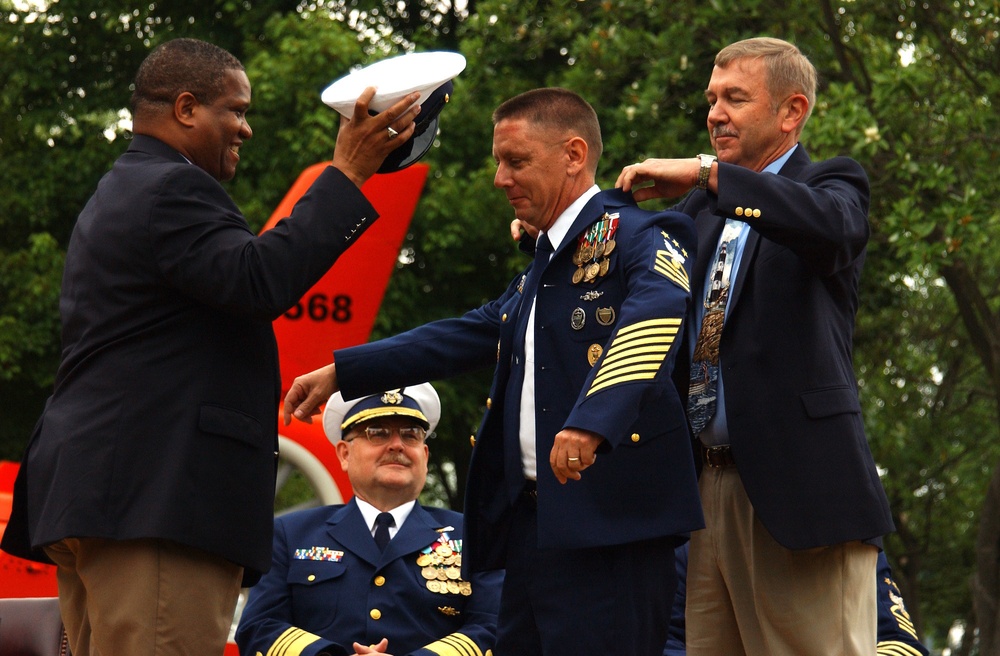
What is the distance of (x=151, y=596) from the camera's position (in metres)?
2.80

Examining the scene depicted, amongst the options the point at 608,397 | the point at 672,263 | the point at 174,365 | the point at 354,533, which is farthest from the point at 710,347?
the point at 354,533

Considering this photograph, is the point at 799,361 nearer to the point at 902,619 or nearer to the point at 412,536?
the point at 902,619

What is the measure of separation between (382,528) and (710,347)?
1707mm

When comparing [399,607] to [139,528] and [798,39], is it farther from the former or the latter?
[798,39]

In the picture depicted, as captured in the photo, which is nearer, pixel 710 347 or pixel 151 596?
pixel 151 596

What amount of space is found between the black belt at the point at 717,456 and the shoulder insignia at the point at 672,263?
46cm

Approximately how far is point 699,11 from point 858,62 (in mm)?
1258

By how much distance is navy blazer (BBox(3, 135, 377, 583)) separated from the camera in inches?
112

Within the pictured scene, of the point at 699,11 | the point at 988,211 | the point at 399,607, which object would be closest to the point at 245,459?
the point at 399,607

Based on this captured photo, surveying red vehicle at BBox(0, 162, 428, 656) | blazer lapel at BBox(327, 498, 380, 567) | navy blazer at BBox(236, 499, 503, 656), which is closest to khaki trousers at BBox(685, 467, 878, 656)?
navy blazer at BBox(236, 499, 503, 656)

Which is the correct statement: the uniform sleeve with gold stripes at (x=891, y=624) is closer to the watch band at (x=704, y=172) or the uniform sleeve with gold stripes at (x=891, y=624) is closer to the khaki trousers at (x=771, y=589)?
the khaki trousers at (x=771, y=589)

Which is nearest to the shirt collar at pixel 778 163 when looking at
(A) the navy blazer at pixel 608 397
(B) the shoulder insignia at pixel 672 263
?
(A) the navy blazer at pixel 608 397

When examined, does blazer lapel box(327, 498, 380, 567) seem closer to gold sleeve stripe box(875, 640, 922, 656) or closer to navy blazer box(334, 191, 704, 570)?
navy blazer box(334, 191, 704, 570)

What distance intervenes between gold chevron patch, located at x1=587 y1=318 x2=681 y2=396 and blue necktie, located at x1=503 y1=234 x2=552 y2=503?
34 centimetres
